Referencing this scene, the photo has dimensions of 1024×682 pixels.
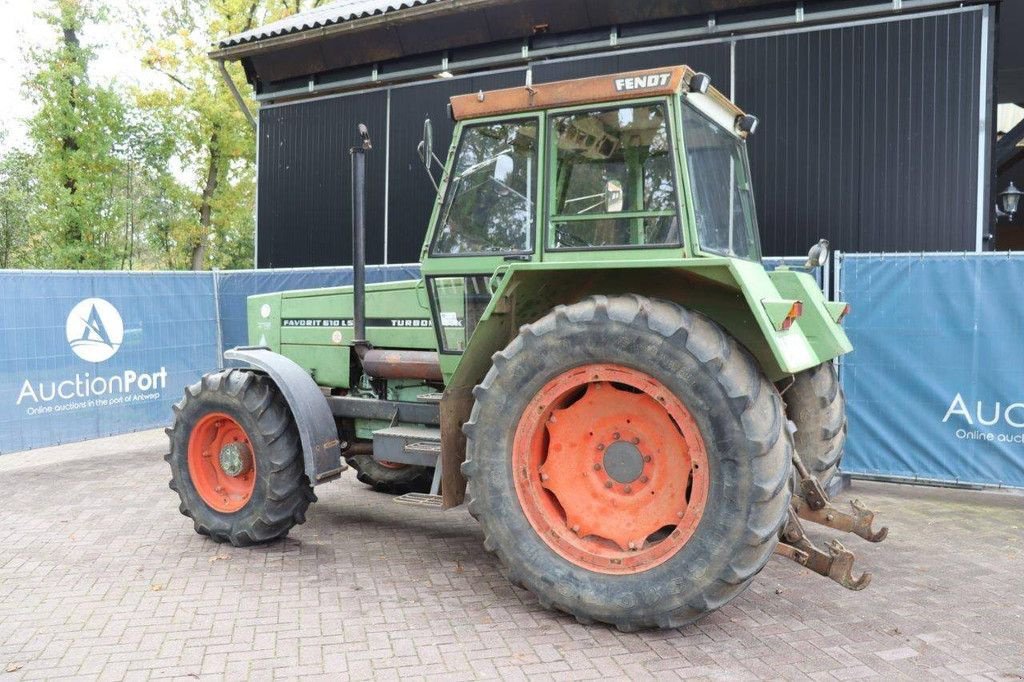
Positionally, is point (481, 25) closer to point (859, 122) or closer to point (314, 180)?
point (314, 180)

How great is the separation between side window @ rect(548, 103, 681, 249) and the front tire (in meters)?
0.46

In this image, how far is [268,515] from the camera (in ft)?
16.0

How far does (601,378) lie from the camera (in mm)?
3725

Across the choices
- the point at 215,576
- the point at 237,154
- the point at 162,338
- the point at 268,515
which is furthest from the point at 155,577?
the point at 237,154

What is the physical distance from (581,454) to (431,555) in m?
1.50

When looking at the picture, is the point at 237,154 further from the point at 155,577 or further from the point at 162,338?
the point at 155,577

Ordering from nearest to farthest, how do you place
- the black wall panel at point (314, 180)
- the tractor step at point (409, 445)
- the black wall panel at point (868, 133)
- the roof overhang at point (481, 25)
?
the tractor step at point (409, 445) → the black wall panel at point (868, 133) → the roof overhang at point (481, 25) → the black wall panel at point (314, 180)

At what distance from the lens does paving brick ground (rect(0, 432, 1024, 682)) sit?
339 centimetres

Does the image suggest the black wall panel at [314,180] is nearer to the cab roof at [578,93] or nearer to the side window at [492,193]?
the side window at [492,193]

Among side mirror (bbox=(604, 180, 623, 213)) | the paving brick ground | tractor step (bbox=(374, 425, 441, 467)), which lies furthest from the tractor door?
the paving brick ground

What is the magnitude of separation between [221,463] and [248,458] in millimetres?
197

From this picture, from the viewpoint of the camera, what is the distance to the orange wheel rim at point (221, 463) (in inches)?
201

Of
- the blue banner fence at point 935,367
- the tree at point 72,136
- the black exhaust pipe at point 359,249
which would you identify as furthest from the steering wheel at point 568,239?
the tree at point 72,136

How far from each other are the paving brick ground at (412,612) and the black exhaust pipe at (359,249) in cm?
138
